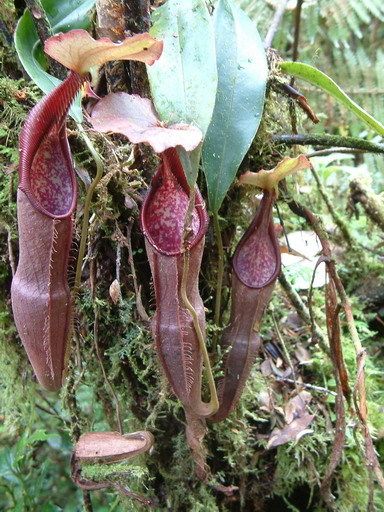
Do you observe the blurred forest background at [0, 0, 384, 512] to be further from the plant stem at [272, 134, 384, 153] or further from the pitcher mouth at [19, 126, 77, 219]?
the pitcher mouth at [19, 126, 77, 219]

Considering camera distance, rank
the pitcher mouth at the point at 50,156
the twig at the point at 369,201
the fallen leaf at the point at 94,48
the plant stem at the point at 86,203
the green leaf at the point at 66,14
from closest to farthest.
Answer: the fallen leaf at the point at 94,48 < the pitcher mouth at the point at 50,156 < the plant stem at the point at 86,203 < the green leaf at the point at 66,14 < the twig at the point at 369,201

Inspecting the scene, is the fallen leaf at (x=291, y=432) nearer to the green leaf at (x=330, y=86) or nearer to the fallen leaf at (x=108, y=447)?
the fallen leaf at (x=108, y=447)

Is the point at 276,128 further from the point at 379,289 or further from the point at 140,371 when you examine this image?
Answer: the point at 379,289

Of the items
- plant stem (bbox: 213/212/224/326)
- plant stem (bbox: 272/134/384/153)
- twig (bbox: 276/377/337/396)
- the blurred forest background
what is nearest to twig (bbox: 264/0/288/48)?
the blurred forest background

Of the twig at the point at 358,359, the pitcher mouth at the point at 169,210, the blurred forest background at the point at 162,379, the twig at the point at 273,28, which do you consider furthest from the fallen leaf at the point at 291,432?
the twig at the point at 273,28

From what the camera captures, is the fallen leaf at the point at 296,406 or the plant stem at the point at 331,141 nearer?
the plant stem at the point at 331,141

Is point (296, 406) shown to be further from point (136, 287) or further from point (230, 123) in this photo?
point (230, 123)
